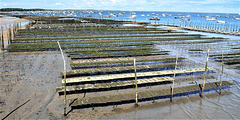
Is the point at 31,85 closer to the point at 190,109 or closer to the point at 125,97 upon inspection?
the point at 125,97

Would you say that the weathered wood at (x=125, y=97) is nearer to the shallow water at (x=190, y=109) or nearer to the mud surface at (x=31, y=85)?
the shallow water at (x=190, y=109)

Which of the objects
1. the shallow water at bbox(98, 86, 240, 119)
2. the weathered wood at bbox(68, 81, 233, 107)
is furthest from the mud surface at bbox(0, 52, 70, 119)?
the shallow water at bbox(98, 86, 240, 119)

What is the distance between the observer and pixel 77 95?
20391 millimetres

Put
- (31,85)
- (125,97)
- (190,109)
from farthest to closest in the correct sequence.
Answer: (31,85) < (125,97) < (190,109)

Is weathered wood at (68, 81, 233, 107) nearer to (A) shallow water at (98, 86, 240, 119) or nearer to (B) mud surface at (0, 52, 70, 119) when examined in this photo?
(A) shallow water at (98, 86, 240, 119)

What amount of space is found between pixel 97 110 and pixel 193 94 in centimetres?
1037

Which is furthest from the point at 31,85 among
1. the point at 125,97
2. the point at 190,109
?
the point at 190,109

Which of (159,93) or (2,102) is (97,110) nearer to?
(159,93)

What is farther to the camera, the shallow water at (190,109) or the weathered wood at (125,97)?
the weathered wood at (125,97)

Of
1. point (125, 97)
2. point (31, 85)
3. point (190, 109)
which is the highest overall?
point (125, 97)

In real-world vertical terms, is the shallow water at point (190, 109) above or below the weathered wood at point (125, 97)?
below

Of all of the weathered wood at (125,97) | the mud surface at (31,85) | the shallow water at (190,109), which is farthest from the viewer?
the weathered wood at (125,97)

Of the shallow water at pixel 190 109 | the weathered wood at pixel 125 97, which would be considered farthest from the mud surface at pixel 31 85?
the shallow water at pixel 190 109

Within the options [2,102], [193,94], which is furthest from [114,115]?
[2,102]
